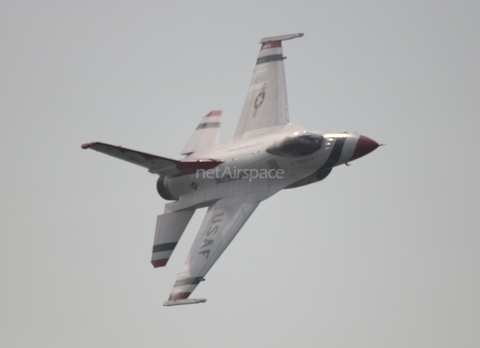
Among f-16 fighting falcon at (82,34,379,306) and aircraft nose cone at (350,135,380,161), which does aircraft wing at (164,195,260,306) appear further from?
aircraft nose cone at (350,135,380,161)

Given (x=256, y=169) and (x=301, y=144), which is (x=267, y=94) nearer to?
(x=256, y=169)

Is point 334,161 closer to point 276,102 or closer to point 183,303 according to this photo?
point 276,102

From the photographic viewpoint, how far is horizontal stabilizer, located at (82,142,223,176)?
45.6m

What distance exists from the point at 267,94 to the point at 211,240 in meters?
8.01

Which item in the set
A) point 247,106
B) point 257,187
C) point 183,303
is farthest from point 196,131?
point 183,303

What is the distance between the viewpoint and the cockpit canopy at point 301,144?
144 feet

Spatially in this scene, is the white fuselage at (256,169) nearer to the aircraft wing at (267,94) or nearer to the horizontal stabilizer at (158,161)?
the horizontal stabilizer at (158,161)

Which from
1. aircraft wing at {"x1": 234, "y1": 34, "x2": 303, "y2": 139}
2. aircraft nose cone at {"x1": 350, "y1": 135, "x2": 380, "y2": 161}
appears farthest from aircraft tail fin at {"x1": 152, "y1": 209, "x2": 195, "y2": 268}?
aircraft nose cone at {"x1": 350, "y1": 135, "x2": 380, "y2": 161}

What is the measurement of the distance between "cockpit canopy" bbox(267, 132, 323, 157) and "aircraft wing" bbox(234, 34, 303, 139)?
3441 millimetres

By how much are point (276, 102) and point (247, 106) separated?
65.0 inches

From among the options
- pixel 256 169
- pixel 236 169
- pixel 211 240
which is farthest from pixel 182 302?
pixel 256 169

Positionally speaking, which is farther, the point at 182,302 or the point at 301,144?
the point at 301,144

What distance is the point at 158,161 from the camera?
46406 mm

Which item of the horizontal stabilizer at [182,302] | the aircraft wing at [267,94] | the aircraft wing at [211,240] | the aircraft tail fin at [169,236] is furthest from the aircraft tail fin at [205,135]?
the horizontal stabilizer at [182,302]
